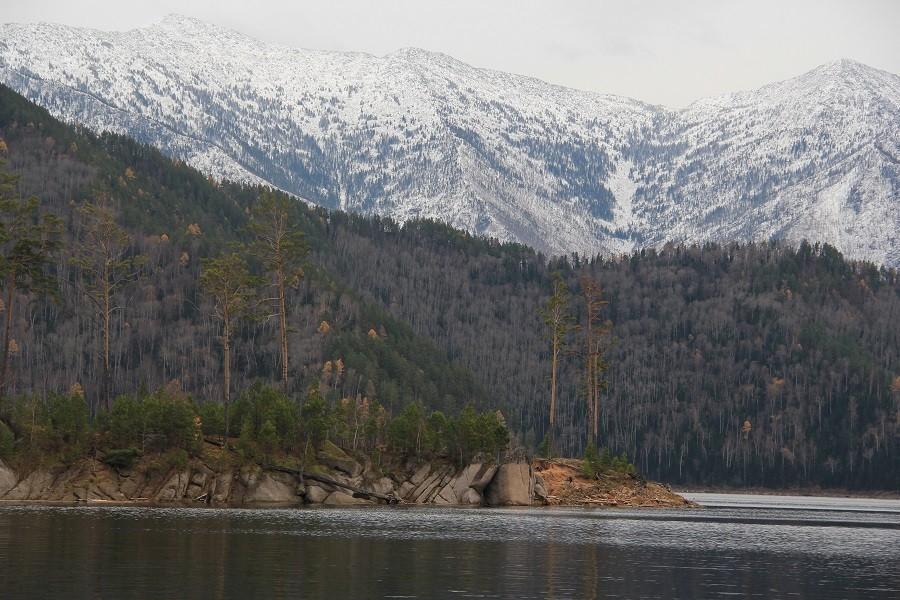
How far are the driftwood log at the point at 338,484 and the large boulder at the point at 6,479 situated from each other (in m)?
22.9

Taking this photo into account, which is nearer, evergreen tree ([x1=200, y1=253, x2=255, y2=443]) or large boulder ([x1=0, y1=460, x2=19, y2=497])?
large boulder ([x1=0, y1=460, x2=19, y2=497])

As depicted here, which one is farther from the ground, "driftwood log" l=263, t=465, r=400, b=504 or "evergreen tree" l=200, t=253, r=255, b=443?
"evergreen tree" l=200, t=253, r=255, b=443

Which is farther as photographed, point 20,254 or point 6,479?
point 20,254

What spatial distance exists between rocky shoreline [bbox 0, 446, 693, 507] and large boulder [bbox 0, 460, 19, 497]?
0.29ft

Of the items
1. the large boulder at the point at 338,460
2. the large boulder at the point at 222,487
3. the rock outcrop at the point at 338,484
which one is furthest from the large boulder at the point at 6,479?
the large boulder at the point at 338,460

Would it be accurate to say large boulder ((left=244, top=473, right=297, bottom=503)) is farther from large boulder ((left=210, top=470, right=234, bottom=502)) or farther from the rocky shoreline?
large boulder ((left=210, top=470, right=234, bottom=502))

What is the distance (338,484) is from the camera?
132 meters

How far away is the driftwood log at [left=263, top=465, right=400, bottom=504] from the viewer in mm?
128875

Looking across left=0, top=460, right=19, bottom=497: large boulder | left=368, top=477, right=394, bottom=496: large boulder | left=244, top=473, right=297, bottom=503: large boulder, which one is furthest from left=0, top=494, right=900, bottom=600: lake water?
left=368, top=477, right=394, bottom=496: large boulder

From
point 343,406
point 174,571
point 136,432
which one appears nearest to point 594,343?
point 343,406

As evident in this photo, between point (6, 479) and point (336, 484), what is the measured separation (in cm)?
3090

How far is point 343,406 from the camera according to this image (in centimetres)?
15062

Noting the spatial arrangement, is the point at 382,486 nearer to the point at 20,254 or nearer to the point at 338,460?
the point at 338,460

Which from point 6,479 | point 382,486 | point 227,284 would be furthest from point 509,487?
point 6,479
